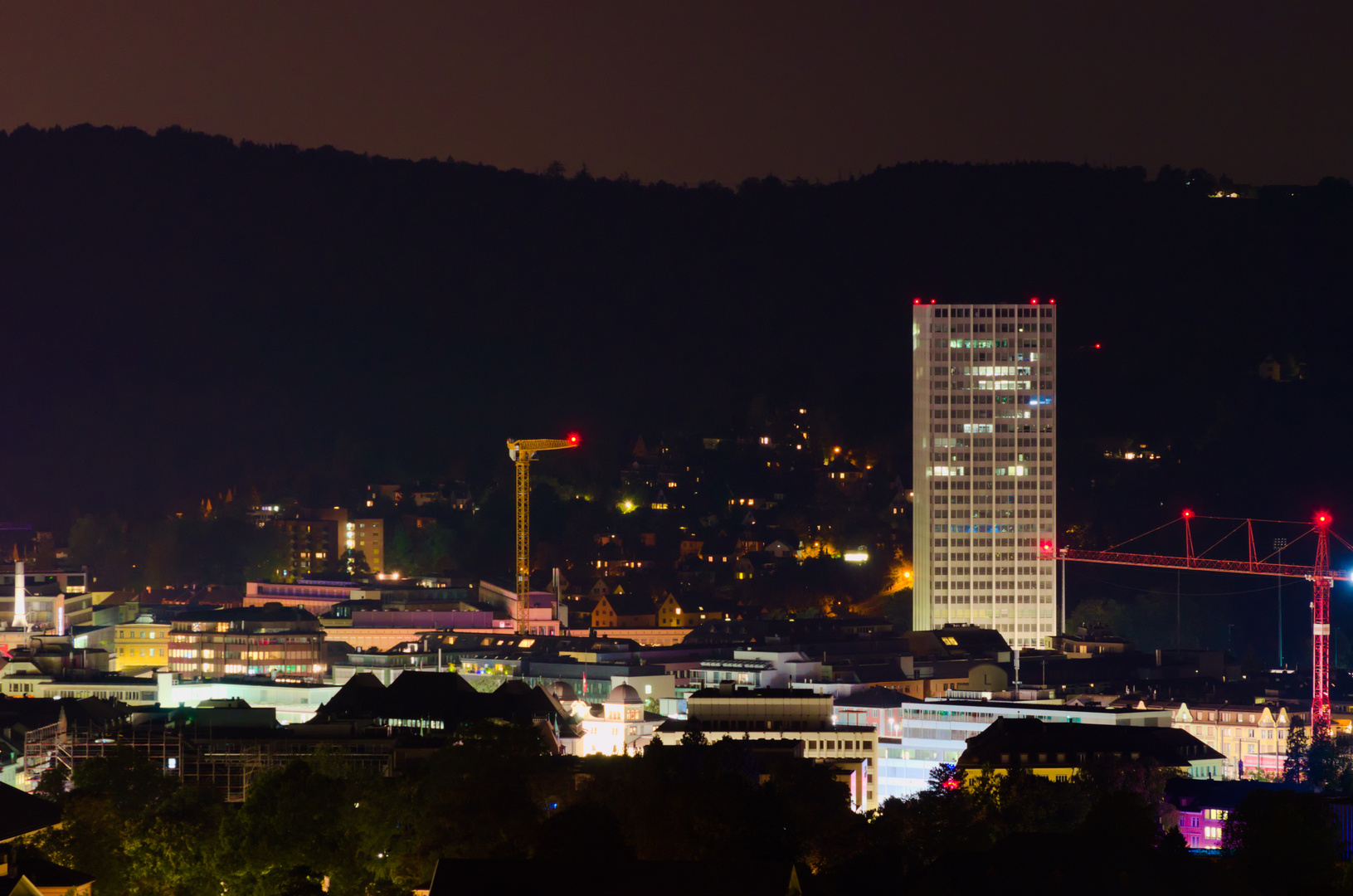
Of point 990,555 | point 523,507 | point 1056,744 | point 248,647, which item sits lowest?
point 1056,744

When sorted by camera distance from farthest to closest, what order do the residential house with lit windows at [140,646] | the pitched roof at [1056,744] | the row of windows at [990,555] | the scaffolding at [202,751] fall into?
the row of windows at [990,555] < the residential house with lit windows at [140,646] < the pitched roof at [1056,744] < the scaffolding at [202,751]

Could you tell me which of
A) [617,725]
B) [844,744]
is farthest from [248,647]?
[844,744]

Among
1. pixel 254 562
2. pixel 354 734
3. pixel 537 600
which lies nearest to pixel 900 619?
pixel 537 600

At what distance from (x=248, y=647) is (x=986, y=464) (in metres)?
37.7

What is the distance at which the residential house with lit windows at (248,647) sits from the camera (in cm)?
12094

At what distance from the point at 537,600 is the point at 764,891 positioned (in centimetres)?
10040

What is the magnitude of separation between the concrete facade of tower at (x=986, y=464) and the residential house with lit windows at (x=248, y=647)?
30727 millimetres

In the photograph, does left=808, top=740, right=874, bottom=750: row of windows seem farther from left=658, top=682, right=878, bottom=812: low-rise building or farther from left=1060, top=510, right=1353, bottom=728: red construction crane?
left=1060, top=510, right=1353, bottom=728: red construction crane

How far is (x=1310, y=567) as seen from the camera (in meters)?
139

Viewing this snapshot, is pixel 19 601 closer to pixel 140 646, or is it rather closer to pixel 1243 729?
pixel 140 646

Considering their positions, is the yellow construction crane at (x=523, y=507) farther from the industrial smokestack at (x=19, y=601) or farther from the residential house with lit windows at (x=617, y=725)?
the residential house with lit windows at (x=617, y=725)

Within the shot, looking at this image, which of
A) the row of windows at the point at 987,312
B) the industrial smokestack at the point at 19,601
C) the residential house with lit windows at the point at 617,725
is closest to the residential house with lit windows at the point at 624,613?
the row of windows at the point at 987,312

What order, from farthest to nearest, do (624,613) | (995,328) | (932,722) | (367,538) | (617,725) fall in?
(367,538), (624,613), (995,328), (932,722), (617,725)

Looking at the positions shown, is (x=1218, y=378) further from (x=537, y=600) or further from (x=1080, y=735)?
(x=1080, y=735)
